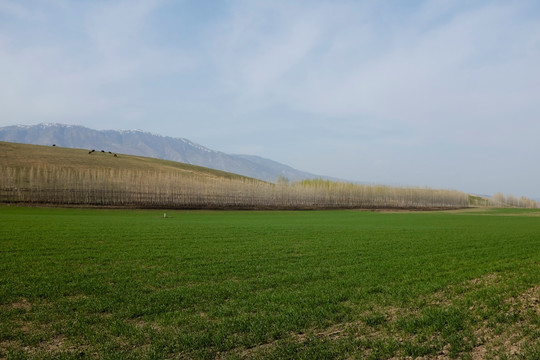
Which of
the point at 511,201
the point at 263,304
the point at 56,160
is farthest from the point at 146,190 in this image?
the point at 511,201

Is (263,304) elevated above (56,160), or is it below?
below

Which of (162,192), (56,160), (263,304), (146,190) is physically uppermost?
(56,160)

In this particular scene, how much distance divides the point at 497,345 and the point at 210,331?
6042 millimetres

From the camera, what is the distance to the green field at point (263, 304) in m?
7.61

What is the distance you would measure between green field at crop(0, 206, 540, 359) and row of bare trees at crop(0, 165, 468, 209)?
172 feet

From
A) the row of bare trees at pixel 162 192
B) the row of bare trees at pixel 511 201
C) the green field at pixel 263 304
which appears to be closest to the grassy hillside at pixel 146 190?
the row of bare trees at pixel 162 192

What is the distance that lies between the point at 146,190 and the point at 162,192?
311 cm

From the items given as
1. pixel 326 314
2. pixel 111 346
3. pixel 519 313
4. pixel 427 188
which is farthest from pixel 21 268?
pixel 427 188

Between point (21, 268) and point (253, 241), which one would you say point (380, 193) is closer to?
point (253, 241)

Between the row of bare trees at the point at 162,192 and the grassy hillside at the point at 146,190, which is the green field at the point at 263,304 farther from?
the grassy hillside at the point at 146,190

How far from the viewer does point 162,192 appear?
246 ft

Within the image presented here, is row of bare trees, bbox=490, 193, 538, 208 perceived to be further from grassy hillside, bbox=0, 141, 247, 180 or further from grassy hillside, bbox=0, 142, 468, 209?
grassy hillside, bbox=0, 141, 247, 180

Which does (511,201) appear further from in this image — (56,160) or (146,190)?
(56,160)

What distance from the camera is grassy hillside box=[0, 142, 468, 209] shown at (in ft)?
218
